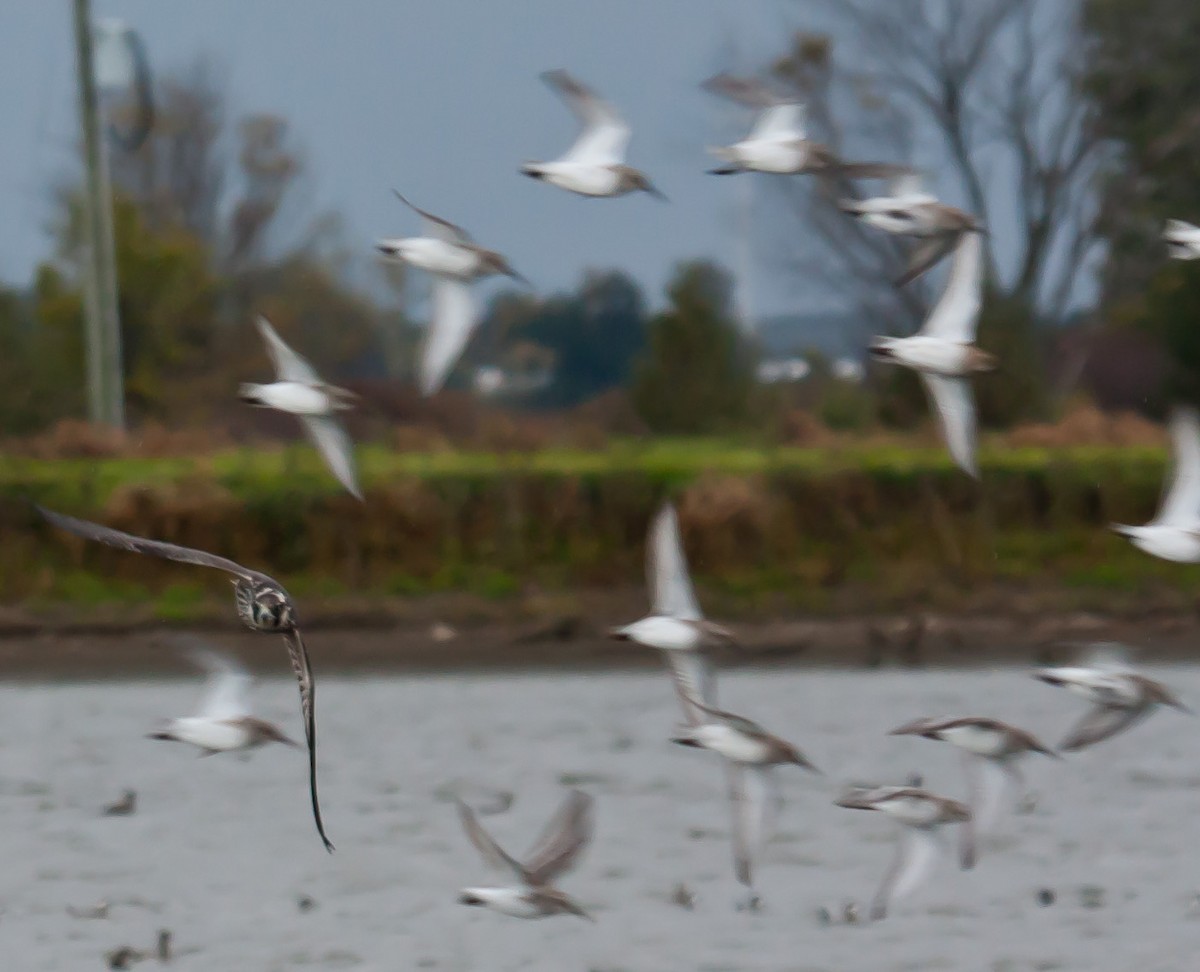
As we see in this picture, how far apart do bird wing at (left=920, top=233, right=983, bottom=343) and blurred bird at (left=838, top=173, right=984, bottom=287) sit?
0.06 m

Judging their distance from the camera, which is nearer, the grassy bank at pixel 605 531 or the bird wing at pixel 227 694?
the bird wing at pixel 227 694

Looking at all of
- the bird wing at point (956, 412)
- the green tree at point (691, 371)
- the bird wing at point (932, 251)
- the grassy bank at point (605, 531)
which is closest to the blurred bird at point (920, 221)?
the bird wing at point (932, 251)

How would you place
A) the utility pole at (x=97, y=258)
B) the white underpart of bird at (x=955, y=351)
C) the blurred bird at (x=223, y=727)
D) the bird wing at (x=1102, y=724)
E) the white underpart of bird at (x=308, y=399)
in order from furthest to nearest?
the utility pole at (x=97, y=258) → the blurred bird at (x=223, y=727) → the bird wing at (x=1102, y=724) → the white underpart of bird at (x=308, y=399) → the white underpart of bird at (x=955, y=351)

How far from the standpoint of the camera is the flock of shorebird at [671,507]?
9906mm

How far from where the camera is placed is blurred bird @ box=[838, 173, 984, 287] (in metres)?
9.99

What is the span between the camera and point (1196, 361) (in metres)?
36.7

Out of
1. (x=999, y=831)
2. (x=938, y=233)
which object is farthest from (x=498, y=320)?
(x=938, y=233)

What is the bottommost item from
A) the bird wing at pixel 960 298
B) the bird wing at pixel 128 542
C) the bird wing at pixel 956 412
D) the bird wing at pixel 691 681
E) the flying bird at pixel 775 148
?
the bird wing at pixel 691 681

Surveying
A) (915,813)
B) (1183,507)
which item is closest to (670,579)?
(915,813)

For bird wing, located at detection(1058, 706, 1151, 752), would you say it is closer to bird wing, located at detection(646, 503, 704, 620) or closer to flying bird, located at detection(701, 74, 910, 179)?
bird wing, located at detection(646, 503, 704, 620)

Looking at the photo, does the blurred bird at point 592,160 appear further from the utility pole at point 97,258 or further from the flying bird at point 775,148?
the utility pole at point 97,258

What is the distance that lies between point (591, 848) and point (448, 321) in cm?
733

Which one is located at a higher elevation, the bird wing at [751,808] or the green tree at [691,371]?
the green tree at [691,371]

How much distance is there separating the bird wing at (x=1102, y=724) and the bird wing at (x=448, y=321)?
2.93 metres
